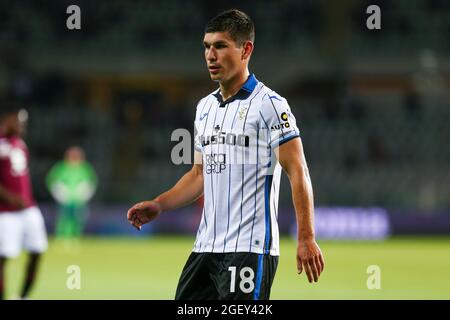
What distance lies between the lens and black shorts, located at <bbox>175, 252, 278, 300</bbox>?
531cm

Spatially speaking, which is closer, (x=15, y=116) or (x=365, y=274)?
(x=15, y=116)

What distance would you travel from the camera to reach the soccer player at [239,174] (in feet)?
17.7

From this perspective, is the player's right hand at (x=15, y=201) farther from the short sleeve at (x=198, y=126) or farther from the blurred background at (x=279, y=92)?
the blurred background at (x=279, y=92)

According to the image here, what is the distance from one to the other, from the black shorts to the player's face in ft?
3.37

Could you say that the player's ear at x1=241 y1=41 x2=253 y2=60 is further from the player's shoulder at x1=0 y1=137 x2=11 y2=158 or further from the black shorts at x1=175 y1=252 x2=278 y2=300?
the player's shoulder at x1=0 y1=137 x2=11 y2=158

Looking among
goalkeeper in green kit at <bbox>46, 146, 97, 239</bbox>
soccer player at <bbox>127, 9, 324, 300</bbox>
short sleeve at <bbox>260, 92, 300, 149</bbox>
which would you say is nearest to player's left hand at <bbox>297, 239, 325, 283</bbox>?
soccer player at <bbox>127, 9, 324, 300</bbox>

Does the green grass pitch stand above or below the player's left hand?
below

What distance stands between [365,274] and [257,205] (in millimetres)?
9540

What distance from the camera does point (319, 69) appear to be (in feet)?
96.8

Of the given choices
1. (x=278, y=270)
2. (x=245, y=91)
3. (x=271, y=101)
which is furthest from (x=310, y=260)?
(x=278, y=270)

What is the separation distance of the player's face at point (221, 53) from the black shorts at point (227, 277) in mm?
1029

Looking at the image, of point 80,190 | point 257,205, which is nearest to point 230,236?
point 257,205

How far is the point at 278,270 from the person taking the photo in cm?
1522
